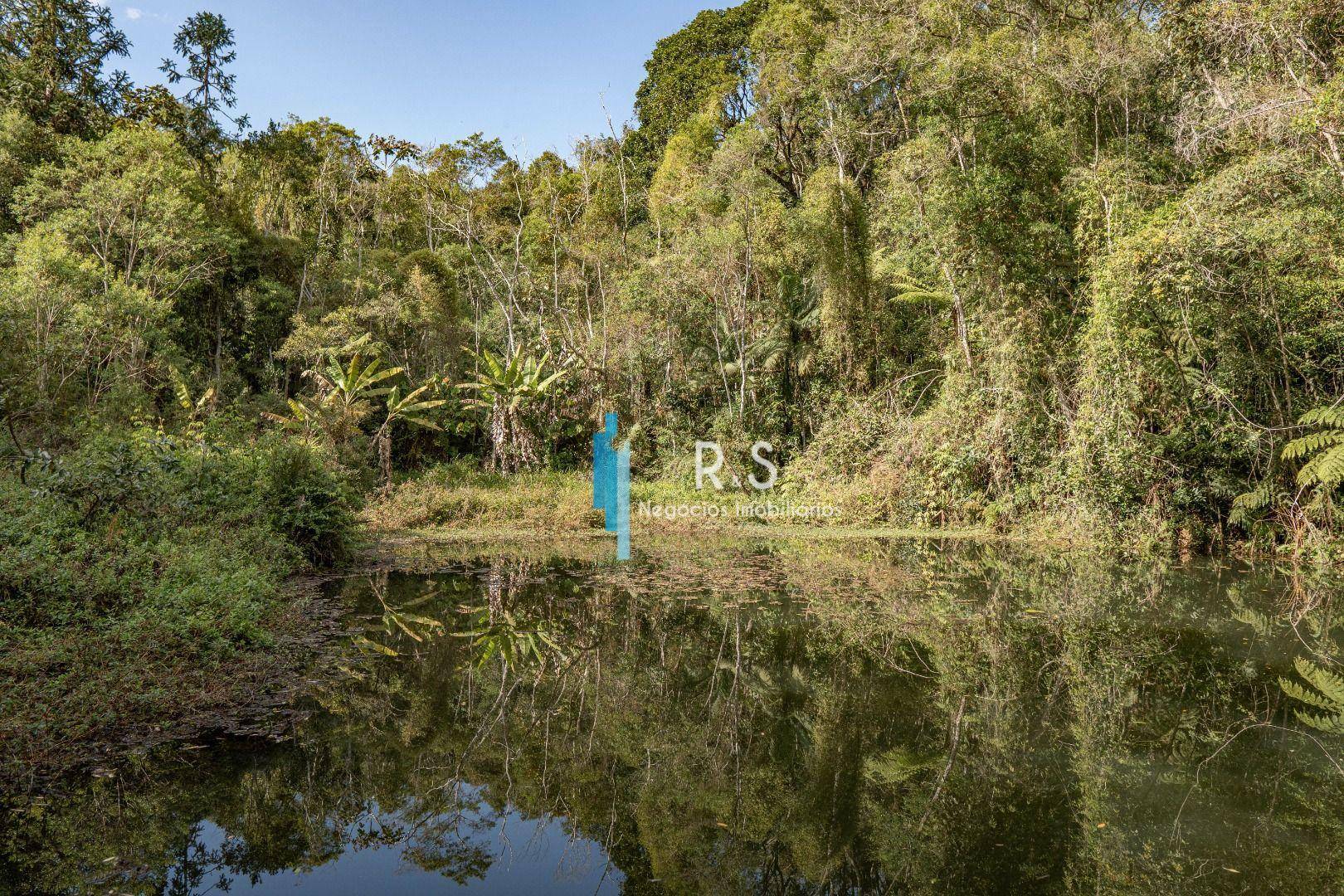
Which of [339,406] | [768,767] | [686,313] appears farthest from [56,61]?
[768,767]

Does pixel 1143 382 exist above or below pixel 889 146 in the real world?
below

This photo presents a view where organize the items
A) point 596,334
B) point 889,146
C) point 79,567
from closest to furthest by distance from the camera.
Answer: point 79,567 < point 889,146 < point 596,334

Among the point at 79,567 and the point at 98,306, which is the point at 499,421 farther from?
the point at 79,567

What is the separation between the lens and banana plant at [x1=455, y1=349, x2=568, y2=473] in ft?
56.4

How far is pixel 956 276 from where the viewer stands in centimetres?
1343

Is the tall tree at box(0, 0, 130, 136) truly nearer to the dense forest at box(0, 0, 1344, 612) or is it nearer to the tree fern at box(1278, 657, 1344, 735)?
the dense forest at box(0, 0, 1344, 612)

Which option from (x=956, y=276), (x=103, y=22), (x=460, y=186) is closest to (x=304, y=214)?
(x=460, y=186)

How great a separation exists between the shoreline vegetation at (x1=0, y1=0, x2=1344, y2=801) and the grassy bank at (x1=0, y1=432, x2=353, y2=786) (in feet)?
0.12

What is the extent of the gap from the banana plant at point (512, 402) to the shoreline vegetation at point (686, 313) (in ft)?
0.39

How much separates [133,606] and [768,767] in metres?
4.63

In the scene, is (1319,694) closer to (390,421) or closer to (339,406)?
(339,406)

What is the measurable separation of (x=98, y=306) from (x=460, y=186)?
35.9ft
